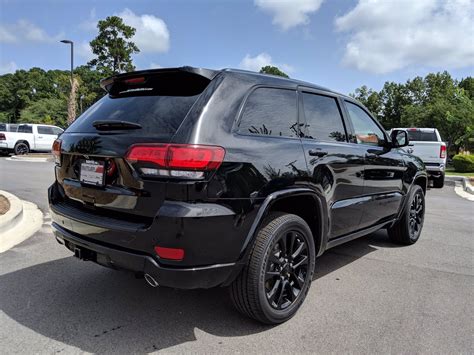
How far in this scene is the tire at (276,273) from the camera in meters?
2.71

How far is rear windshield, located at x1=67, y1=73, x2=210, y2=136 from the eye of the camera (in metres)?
2.58

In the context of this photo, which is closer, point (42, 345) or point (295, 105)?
point (42, 345)

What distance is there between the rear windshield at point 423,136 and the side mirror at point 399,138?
899 centimetres

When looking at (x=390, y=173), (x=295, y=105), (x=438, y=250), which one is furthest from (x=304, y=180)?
(x=438, y=250)

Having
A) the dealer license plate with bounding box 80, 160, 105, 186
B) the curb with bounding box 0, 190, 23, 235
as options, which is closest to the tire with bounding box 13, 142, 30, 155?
the curb with bounding box 0, 190, 23, 235

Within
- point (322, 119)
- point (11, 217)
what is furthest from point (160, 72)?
point (11, 217)

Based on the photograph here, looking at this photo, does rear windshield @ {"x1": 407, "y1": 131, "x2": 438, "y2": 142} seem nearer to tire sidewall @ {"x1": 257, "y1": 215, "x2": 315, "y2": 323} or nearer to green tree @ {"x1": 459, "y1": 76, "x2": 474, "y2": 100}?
tire sidewall @ {"x1": 257, "y1": 215, "x2": 315, "y2": 323}

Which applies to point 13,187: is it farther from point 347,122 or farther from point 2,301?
point 347,122

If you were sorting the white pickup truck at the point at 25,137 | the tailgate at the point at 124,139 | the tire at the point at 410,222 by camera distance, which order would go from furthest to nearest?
the white pickup truck at the point at 25,137 < the tire at the point at 410,222 < the tailgate at the point at 124,139

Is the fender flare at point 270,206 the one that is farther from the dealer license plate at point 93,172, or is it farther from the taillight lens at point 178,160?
the dealer license plate at point 93,172

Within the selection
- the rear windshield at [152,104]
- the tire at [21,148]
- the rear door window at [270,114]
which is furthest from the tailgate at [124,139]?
the tire at [21,148]

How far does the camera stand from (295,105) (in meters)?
3.31

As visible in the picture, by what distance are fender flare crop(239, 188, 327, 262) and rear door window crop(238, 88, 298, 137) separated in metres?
0.46

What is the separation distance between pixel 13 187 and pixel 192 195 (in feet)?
28.4
